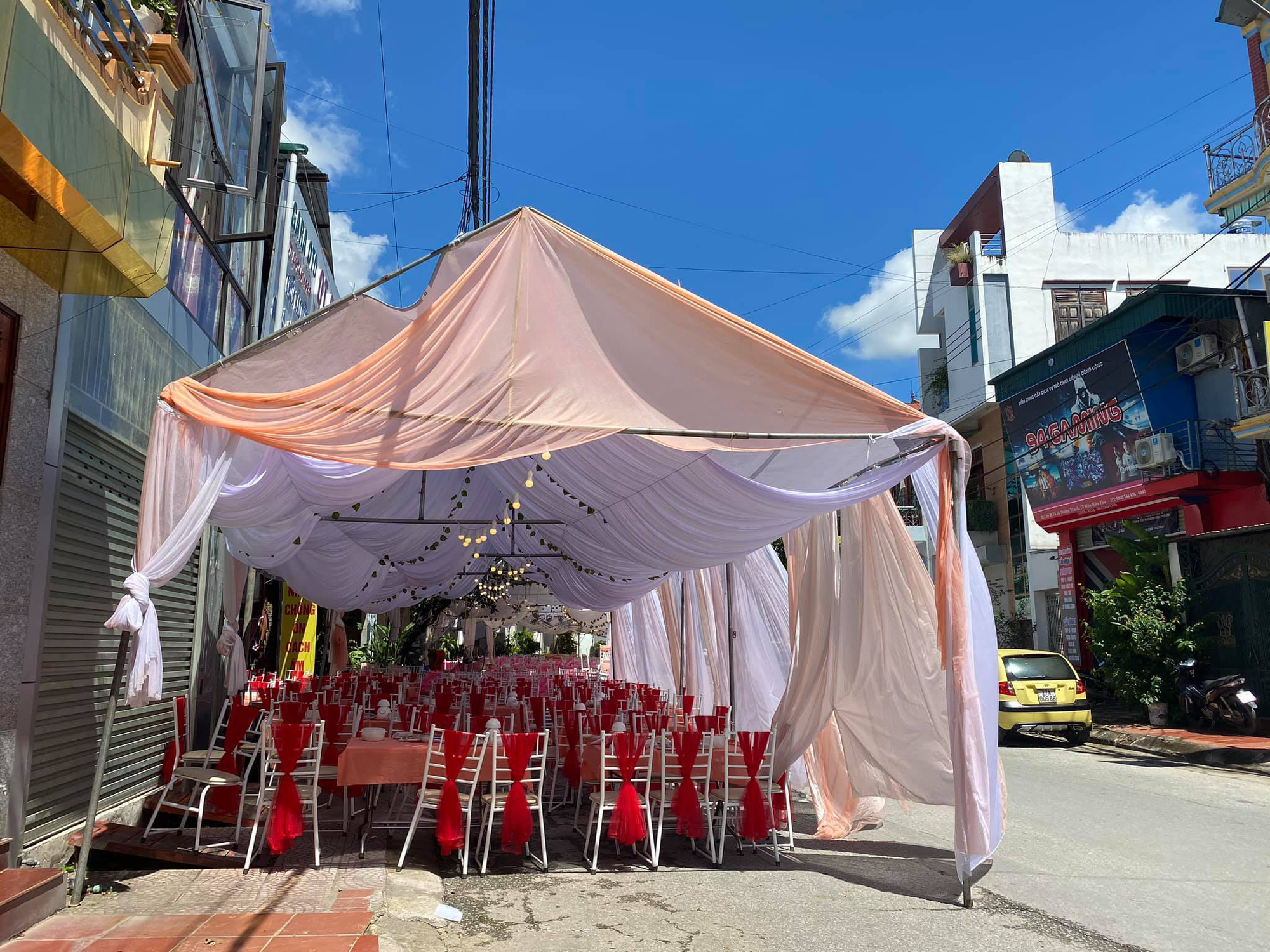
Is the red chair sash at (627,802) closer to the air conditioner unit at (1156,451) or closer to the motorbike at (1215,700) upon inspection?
the motorbike at (1215,700)

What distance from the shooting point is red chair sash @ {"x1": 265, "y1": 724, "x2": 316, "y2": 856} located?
222 inches

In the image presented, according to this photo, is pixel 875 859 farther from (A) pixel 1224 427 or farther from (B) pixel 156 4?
(A) pixel 1224 427

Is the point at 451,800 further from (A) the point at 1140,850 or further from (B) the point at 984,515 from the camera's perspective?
(B) the point at 984,515

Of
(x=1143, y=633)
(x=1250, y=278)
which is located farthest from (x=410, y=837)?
(x=1250, y=278)

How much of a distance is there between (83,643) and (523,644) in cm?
3306

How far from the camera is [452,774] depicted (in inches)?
237

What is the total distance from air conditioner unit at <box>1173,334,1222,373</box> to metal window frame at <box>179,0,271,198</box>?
15.4 meters

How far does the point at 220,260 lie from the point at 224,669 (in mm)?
4565

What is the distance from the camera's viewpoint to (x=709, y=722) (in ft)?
26.6

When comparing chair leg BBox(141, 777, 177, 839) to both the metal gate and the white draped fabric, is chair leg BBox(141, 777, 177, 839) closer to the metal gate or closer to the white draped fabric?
the white draped fabric

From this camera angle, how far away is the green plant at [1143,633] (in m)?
13.8

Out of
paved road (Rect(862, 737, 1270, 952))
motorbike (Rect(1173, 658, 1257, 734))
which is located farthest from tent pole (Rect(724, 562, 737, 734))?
motorbike (Rect(1173, 658, 1257, 734))

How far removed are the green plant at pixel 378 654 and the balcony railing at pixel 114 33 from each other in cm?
1569

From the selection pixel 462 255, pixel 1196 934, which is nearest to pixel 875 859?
pixel 1196 934
